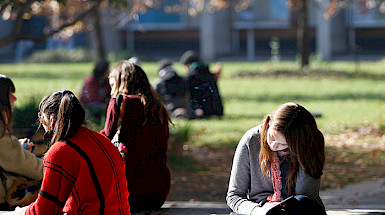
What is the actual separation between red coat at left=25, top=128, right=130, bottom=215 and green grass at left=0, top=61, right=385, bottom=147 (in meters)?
5.73

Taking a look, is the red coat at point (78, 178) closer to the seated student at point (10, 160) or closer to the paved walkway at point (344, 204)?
the seated student at point (10, 160)

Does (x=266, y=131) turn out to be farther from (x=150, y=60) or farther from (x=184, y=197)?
(x=150, y=60)

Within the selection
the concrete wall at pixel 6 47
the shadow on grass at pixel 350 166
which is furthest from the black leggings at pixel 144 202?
the concrete wall at pixel 6 47

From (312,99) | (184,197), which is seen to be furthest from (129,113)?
(312,99)

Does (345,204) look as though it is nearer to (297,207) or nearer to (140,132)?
(140,132)

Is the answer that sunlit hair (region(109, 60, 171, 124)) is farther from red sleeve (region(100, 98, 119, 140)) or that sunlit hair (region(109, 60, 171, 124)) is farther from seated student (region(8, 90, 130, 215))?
seated student (region(8, 90, 130, 215))

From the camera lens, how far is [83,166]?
3.95 meters

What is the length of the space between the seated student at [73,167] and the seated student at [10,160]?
1288 mm

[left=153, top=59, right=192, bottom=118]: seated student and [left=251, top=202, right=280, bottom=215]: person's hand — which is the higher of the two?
[left=251, top=202, right=280, bottom=215]: person's hand

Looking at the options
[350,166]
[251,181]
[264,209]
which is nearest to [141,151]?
[251,181]

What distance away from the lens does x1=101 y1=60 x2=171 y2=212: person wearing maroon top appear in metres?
5.72

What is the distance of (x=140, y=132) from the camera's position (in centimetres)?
581

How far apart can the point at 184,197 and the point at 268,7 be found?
2582 cm

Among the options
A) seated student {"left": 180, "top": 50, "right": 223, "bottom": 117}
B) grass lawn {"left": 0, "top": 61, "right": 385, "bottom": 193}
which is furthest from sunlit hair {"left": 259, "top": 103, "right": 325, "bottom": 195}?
seated student {"left": 180, "top": 50, "right": 223, "bottom": 117}
